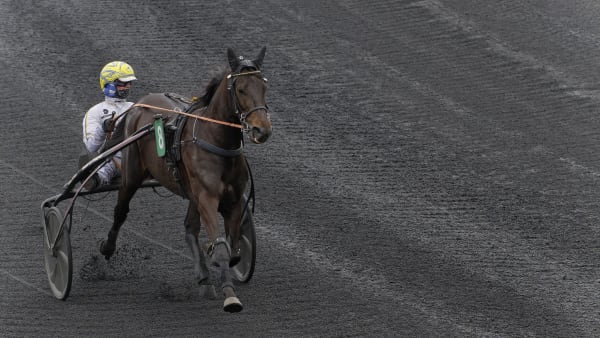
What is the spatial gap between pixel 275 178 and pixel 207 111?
2854 millimetres

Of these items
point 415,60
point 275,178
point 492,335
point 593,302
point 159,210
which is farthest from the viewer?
point 415,60

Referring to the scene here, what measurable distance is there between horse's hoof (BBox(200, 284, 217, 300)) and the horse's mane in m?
1.21

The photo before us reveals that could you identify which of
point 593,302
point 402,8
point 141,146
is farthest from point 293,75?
point 593,302

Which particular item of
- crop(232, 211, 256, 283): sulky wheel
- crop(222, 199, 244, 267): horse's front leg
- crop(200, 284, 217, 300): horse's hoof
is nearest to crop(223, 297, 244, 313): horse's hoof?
crop(222, 199, 244, 267): horse's front leg

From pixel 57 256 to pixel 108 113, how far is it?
114 centimetres

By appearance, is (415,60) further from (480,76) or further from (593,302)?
(593,302)

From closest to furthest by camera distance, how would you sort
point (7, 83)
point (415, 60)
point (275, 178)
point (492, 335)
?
point (492, 335), point (275, 178), point (7, 83), point (415, 60)

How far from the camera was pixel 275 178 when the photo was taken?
Answer: 31.3 feet

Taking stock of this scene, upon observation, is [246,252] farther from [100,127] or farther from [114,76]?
[114,76]

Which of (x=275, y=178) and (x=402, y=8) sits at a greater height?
Answer: (x=402, y=8)

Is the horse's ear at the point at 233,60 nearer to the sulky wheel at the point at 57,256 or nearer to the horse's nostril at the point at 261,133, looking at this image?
the horse's nostril at the point at 261,133

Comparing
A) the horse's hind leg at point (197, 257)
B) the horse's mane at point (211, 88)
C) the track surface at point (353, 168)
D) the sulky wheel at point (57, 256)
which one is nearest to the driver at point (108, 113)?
the sulky wheel at point (57, 256)

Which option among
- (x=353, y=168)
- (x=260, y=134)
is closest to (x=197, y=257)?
(x=260, y=134)

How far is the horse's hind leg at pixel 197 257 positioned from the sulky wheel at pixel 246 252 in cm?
38
